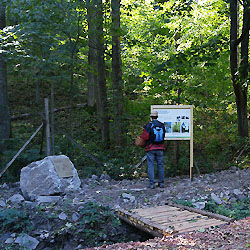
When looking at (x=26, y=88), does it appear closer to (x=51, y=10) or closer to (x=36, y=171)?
(x=51, y=10)

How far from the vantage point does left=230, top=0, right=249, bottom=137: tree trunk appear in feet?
37.6

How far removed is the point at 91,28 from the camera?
42.1 ft

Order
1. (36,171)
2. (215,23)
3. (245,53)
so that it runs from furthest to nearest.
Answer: (215,23) → (245,53) → (36,171)

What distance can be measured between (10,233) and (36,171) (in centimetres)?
250

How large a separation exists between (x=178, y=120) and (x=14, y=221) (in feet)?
18.6

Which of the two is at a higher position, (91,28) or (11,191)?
(91,28)

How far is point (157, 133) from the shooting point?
9508 millimetres

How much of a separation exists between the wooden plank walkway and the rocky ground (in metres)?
0.41

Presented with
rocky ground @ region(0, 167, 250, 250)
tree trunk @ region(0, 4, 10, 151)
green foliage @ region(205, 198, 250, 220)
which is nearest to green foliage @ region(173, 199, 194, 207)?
rocky ground @ region(0, 167, 250, 250)

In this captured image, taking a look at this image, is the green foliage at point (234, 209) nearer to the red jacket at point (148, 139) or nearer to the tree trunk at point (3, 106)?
the red jacket at point (148, 139)

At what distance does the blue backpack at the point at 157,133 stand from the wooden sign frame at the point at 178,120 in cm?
75

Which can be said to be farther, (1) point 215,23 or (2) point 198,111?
(1) point 215,23

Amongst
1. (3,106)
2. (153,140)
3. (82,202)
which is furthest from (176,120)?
(3,106)

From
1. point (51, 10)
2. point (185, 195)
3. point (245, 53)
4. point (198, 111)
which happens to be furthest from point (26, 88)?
point (185, 195)
